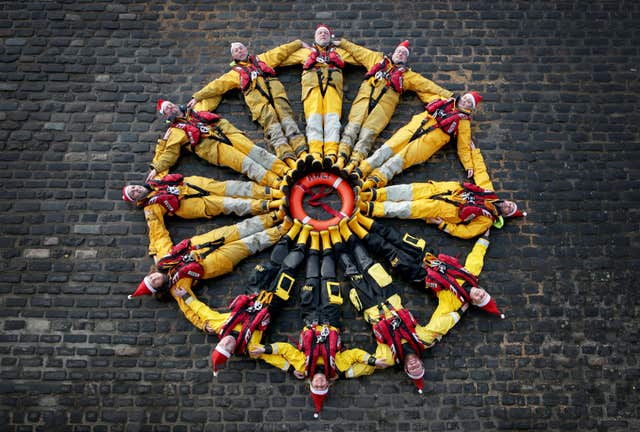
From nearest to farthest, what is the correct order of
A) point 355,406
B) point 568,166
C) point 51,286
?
1. point 355,406
2. point 51,286
3. point 568,166

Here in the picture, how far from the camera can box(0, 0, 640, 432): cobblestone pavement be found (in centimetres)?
1094

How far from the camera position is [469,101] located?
12016 millimetres

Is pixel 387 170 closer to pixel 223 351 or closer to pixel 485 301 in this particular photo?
pixel 485 301

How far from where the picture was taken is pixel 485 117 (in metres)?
12.8

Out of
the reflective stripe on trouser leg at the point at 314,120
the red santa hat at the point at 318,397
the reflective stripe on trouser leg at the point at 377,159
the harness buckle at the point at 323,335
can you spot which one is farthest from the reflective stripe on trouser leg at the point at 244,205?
the red santa hat at the point at 318,397

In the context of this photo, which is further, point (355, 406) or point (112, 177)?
point (112, 177)

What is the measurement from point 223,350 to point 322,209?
11.1 ft

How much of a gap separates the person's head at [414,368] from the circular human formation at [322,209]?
0.07 feet

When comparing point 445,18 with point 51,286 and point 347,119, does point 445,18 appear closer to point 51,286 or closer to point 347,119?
point 347,119

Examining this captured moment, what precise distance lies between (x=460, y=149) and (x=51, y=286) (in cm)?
864

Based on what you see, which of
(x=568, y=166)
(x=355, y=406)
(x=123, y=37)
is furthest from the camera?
(x=123, y=37)

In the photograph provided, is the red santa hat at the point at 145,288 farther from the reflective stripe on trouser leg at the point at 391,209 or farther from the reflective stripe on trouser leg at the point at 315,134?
the reflective stripe on trouser leg at the point at 391,209

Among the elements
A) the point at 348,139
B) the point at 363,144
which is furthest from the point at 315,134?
the point at 363,144

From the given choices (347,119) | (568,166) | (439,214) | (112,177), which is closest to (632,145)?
(568,166)
